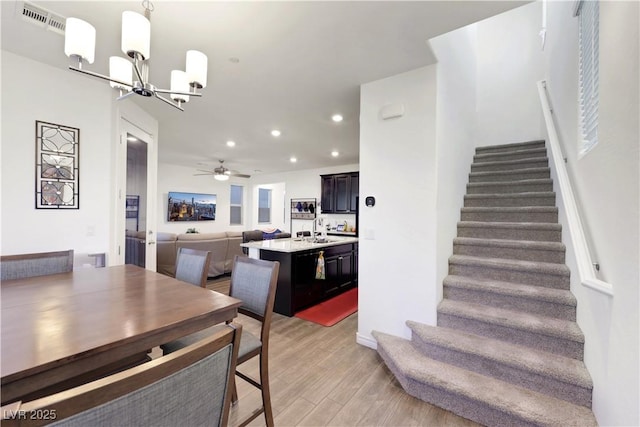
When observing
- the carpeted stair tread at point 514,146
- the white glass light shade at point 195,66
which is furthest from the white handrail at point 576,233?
the white glass light shade at point 195,66

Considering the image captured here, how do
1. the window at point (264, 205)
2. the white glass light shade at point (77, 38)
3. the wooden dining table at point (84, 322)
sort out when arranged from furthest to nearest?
the window at point (264, 205) → the white glass light shade at point (77, 38) → the wooden dining table at point (84, 322)

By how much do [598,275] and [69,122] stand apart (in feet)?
14.5

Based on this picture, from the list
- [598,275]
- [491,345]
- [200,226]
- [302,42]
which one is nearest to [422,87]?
[302,42]

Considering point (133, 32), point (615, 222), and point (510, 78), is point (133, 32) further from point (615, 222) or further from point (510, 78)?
point (510, 78)

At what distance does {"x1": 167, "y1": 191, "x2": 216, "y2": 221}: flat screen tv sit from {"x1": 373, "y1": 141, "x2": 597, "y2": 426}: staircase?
6.93m

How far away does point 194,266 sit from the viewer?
209 cm

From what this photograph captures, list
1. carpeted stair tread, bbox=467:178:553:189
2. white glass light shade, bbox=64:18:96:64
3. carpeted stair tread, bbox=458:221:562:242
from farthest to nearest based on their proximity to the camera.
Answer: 1. carpeted stair tread, bbox=467:178:553:189
2. carpeted stair tread, bbox=458:221:562:242
3. white glass light shade, bbox=64:18:96:64

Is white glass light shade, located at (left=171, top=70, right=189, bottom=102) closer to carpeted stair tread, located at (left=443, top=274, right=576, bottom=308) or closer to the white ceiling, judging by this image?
the white ceiling

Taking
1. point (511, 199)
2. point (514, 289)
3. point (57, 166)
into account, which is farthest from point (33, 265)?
point (511, 199)

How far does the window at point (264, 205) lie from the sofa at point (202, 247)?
414 cm

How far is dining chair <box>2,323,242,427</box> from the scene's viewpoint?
0.49m

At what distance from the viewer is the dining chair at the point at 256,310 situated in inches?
63.3

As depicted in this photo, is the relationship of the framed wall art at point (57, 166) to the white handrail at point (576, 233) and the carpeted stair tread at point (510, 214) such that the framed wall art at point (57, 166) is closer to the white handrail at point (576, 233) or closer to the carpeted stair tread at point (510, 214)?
the white handrail at point (576, 233)

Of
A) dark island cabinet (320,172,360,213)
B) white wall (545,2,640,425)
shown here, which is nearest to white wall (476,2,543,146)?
dark island cabinet (320,172,360,213)
